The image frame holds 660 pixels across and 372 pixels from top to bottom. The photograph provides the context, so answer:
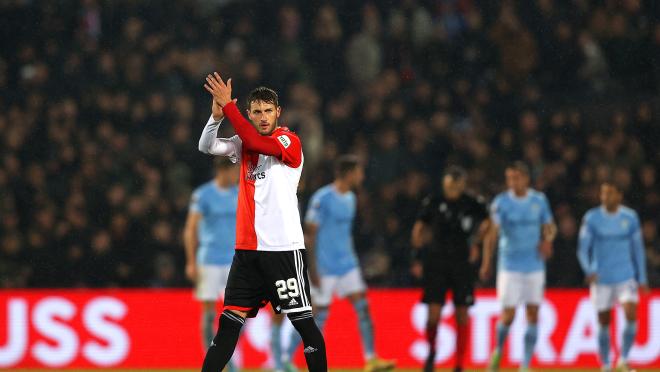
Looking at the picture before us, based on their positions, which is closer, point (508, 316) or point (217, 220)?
point (217, 220)

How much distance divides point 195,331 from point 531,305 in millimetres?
3624

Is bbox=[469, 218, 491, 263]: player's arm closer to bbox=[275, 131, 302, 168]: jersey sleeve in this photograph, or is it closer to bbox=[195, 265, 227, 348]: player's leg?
bbox=[195, 265, 227, 348]: player's leg

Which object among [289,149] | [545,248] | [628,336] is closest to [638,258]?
[628,336]

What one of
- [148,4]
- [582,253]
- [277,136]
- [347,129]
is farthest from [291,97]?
[277,136]

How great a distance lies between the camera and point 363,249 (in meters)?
13.7

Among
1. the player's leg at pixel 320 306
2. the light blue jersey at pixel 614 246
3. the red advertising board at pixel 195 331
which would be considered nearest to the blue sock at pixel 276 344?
the player's leg at pixel 320 306

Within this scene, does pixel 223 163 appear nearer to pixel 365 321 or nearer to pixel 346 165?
pixel 346 165

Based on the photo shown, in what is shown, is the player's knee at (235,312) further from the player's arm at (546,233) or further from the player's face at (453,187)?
the player's arm at (546,233)

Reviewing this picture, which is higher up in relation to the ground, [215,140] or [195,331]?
[215,140]

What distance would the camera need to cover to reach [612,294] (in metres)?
11.2

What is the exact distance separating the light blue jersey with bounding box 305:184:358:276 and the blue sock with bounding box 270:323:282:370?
2.20 feet

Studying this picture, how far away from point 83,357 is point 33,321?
0.66m

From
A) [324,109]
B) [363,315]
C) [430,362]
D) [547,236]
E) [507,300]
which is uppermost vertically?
[324,109]

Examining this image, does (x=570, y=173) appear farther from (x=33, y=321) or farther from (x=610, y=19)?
(x=33, y=321)
